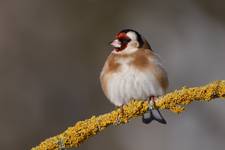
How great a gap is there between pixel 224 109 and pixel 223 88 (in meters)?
5.27

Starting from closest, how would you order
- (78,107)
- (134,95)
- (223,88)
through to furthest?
(223,88), (134,95), (78,107)

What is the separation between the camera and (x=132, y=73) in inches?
193

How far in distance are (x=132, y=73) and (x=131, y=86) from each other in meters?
0.09

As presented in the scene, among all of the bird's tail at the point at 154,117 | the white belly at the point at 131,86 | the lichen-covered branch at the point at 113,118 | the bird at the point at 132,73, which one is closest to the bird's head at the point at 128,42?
the bird at the point at 132,73

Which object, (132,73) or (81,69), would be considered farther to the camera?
(81,69)

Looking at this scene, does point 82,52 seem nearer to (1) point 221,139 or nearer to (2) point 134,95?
(1) point 221,139

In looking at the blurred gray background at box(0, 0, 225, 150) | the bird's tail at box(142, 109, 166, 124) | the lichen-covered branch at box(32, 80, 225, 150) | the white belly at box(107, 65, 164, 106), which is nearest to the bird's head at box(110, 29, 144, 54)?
the white belly at box(107, 65, 164, 106)

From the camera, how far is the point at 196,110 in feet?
29.0

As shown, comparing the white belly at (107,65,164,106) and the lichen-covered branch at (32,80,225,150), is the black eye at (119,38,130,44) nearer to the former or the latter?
the white belly at (107,65,164,106)

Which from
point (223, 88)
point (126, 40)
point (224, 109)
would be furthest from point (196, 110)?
point (223, 88)

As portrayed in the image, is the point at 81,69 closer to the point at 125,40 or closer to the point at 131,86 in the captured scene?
the point at 125,40

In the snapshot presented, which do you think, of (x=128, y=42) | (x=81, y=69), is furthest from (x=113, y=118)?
(x=81, y=69)

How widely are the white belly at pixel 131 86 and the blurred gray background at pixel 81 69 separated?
9.26ft

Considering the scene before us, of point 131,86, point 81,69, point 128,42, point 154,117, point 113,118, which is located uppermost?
point 81,69
